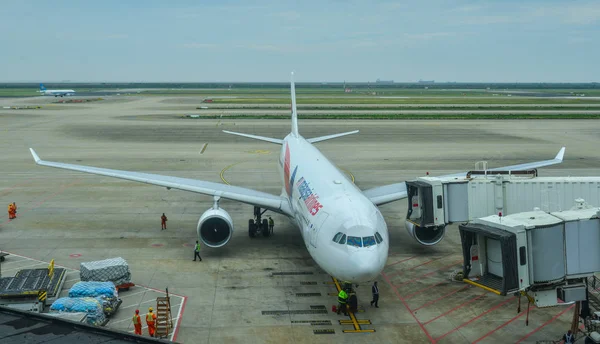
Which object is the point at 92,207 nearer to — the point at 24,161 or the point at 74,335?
the point at 24,161

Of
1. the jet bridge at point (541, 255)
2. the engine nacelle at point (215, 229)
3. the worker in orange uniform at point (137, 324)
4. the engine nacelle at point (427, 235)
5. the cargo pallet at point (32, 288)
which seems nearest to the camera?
the jet bridge at point (541, 255)

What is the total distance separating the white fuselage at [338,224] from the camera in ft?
64.6

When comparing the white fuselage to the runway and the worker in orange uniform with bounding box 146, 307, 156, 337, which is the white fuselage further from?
the worker in orange uniform with bounding box 146, 307, 156, 337

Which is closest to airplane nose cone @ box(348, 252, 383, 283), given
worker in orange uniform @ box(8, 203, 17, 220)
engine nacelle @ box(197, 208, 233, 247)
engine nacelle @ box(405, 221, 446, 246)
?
engine nacelle @ box(405, 221, 446, 246)

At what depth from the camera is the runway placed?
69.8 ft

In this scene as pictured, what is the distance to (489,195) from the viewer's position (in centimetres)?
2412

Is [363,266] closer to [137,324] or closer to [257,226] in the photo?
[137,324]

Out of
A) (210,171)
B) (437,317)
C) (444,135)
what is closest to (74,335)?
(437,317)

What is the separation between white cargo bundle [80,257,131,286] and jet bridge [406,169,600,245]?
1258cm

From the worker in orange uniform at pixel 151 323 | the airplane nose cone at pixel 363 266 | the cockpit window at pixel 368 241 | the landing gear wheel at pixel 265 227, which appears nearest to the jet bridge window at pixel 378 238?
the cockpit window at pixel 368 241

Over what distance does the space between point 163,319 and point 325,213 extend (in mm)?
7052

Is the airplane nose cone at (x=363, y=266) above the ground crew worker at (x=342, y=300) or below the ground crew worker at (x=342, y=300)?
above

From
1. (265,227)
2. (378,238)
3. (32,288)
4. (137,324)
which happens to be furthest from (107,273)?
(378,238)

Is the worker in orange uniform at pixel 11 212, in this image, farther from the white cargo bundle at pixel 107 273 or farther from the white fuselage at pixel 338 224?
the white fuselage at pixel 338 224
